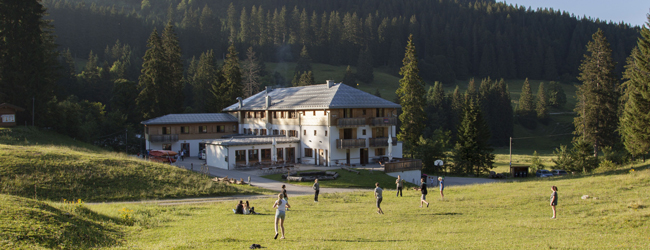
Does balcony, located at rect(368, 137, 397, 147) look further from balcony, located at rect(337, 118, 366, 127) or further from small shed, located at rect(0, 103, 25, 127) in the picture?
small shed, located at rect(0, 103, 25, 127)

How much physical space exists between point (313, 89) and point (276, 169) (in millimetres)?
15760

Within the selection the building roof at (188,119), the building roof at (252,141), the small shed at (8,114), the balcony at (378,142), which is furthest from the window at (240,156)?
the small shed at (8,114)

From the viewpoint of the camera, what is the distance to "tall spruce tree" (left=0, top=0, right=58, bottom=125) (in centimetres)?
4844

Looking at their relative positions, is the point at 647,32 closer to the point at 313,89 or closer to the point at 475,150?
the point at 475,150

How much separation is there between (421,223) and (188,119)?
1906 inches

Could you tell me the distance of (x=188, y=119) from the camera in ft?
199

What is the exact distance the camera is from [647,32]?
4494cm

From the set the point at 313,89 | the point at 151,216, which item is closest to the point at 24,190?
the point at 151,216

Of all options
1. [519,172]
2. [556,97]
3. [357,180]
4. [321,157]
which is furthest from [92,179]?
[556,97]

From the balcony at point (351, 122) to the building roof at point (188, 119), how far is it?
2222cm

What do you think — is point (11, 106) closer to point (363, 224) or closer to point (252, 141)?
point (252, 141)

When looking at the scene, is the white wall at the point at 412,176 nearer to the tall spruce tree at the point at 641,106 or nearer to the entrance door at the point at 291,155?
the entrance door at the point at 291,155

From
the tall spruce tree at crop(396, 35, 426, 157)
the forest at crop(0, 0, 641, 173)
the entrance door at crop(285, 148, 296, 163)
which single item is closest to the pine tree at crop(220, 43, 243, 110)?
the forest at crop(0, 0, 641, 173)

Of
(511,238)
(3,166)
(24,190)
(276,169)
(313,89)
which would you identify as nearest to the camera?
(511,238)
